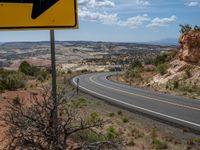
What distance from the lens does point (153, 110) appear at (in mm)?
23141

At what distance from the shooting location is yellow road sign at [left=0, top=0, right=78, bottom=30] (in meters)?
4.13

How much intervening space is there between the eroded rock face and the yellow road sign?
126 feet

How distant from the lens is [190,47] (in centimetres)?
4306

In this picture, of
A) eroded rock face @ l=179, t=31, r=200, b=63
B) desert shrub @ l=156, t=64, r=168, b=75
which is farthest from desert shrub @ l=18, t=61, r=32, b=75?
eroded rock face @ l=179, t=31, r=200, b=63

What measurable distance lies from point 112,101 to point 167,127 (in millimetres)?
11166

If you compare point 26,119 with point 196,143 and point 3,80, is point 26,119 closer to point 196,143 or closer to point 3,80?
point 196,143

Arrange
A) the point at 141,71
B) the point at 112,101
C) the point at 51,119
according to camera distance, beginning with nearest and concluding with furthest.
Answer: the point at 51,119 < the point at 112,101 < the point at 141,71

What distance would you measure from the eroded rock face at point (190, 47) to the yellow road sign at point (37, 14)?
126 feet

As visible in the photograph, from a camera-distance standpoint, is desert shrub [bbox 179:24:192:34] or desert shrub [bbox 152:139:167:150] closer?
desert shrub [bbox 152:139:167:150]

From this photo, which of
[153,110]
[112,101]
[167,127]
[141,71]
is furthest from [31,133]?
[141,71]

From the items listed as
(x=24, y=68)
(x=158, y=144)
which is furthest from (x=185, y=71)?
(x=24, y=68)

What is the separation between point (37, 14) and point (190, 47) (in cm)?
4005

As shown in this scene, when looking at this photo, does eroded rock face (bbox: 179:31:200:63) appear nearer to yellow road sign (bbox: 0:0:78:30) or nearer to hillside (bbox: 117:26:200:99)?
hillside (bbox: 117:26:200:99)

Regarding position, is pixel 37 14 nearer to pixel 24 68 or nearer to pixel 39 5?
pixel 39 5
